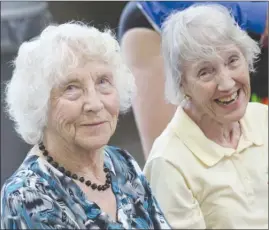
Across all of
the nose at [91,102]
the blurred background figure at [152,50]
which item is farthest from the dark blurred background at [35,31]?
the nose at [91,102]

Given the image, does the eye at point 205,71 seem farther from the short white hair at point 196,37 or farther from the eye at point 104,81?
the eye at point 104,81

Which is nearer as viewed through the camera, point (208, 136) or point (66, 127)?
point (66, 127)

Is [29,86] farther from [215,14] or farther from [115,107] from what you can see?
[215,14]

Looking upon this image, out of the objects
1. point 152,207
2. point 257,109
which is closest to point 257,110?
point 257,109

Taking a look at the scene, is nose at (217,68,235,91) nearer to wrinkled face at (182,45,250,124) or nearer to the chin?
wrinkled face at (182,45,250,124)

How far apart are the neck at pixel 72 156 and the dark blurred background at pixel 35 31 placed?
0.18 metres

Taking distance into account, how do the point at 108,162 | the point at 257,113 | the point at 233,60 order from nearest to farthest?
the point at 108,162 → the point at 233,60 → the point at 257,113

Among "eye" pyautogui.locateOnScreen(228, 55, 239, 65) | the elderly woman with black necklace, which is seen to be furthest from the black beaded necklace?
"eye" pyautogui.locateOnScreen(228, 55, 239, 65)

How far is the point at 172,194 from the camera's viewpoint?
4.05 ft

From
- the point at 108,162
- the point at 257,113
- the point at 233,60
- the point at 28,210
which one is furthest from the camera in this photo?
the point at 257,113

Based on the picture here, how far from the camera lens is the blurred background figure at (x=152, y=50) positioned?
1.36 meters

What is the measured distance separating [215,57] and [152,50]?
0.18 metres

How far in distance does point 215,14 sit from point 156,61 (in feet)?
0.61

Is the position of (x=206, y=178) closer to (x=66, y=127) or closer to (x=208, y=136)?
(x=208, y=136)
